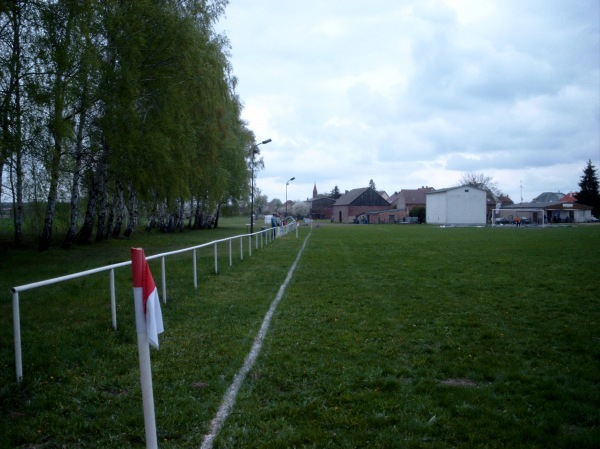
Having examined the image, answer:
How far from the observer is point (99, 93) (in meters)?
16.7

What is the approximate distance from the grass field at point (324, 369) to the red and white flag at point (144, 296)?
1.05 meters

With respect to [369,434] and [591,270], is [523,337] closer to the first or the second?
[369,434]

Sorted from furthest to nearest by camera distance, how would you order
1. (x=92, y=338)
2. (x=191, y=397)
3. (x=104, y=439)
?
(x=92, y=338) → (x=191, y=397) → (x=104, y=439)

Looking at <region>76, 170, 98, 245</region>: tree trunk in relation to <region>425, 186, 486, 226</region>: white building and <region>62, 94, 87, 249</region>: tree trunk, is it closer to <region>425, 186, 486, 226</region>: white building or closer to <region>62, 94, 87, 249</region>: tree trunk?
<region>62, 94, 87, 249</region>: tree trunk

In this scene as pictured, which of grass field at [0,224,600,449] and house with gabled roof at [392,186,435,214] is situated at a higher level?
house with gabled roof at [392,186,435,214]

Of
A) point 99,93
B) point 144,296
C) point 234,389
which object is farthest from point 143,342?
point 99,93

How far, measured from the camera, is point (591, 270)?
13.9 meters

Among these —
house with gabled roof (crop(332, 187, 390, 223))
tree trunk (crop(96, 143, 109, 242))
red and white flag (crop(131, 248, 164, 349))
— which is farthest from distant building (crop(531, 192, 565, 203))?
red and white flag (crop(131, 248, 164, 349))

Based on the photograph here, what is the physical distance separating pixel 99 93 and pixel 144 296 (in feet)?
50.7

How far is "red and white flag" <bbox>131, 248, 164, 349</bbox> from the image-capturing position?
9.82ft

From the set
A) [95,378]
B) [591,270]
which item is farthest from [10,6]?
[591,270]

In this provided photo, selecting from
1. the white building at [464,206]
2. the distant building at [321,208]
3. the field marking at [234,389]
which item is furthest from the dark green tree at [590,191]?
the field marking at [234,389]

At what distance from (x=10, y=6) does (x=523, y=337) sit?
48.4 ft

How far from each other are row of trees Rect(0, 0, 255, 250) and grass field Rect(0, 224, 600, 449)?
724 cm
